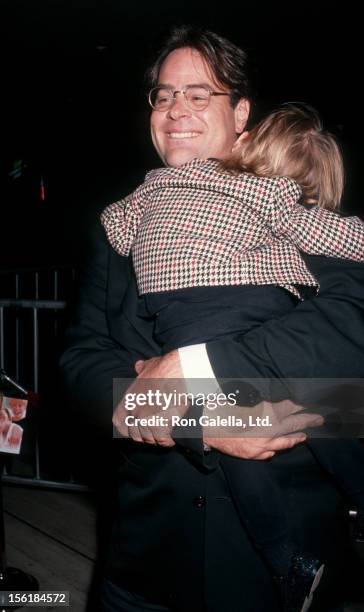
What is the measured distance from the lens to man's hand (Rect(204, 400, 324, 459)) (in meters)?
1.19

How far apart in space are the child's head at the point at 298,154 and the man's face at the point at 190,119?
8 cm

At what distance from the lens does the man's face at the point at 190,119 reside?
154 centimetres

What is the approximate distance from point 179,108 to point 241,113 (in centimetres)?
22

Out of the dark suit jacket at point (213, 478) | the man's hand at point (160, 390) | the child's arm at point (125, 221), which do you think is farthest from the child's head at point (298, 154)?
the man's hand at point (160, 390)

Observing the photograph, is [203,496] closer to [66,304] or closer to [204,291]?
[204,291]

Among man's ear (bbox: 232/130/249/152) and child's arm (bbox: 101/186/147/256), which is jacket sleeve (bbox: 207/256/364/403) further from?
man's ear (bbox: 232/130/249/152)

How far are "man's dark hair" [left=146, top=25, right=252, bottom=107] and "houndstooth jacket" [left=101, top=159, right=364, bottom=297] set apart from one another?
0.38m

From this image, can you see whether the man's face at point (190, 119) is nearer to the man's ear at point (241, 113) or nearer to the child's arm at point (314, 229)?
the man's ear at point (241, 113)

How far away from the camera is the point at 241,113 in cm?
166

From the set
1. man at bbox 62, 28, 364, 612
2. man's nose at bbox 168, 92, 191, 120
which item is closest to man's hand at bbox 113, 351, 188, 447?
man at bbox 62, 28, 364, 612

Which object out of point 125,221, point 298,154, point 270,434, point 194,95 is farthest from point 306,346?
point 194,95

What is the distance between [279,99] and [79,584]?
10.8 meters

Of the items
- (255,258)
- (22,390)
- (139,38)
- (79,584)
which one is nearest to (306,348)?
(255,258)

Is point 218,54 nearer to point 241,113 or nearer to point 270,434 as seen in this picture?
point 241,113
